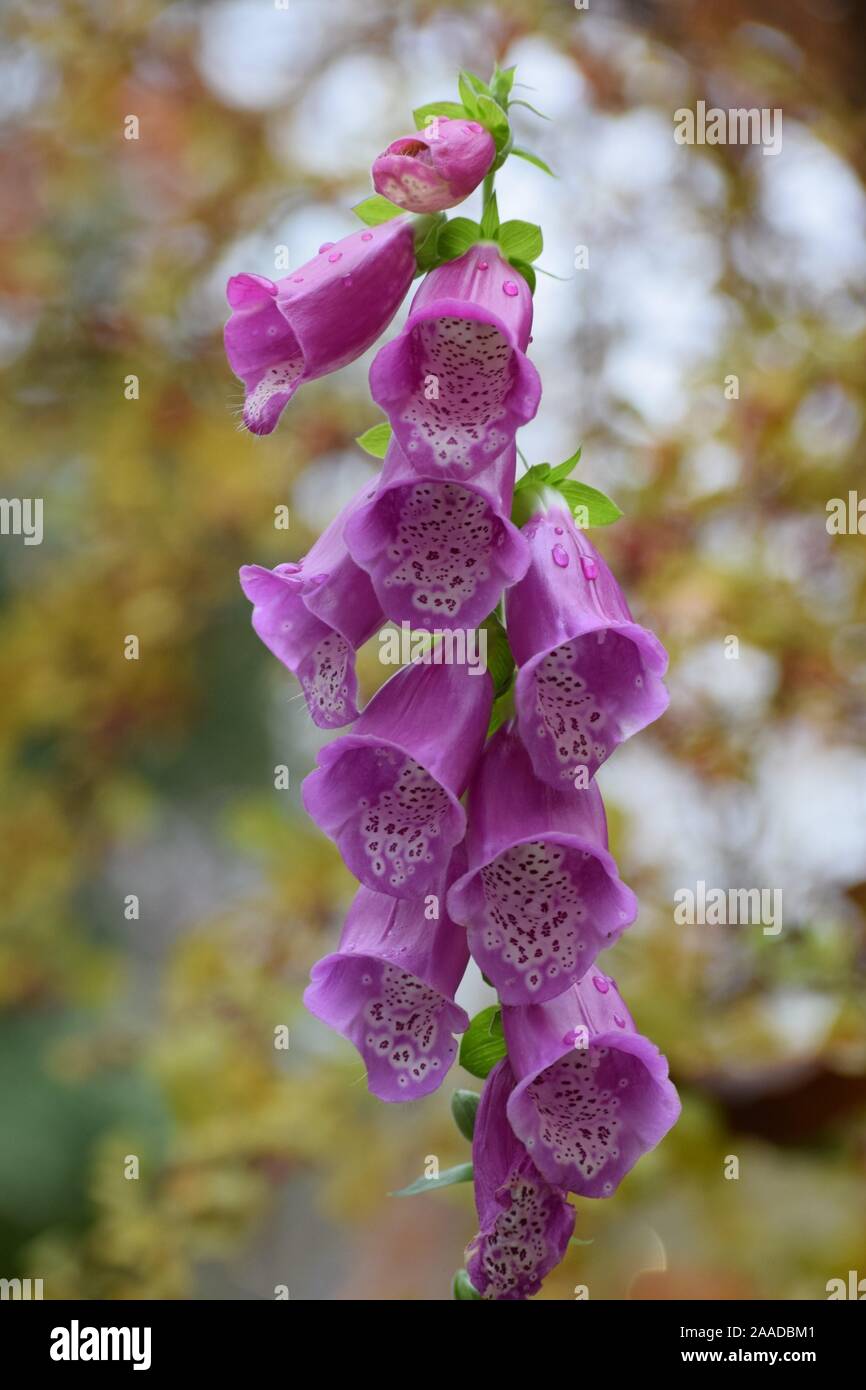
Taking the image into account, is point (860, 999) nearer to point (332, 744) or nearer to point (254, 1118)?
point (254, 1118)

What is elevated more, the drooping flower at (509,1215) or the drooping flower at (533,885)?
the drooping flower at (533,885)

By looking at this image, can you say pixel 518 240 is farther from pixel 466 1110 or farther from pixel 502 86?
pixel 466 1110

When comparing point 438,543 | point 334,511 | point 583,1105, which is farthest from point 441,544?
point 334,511

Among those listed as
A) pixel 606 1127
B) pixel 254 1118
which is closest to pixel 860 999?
pixel 254 1118

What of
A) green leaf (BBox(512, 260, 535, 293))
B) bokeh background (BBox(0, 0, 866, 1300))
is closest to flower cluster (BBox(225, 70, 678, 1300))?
green leaf (BBox(512, 260, 535, 293))

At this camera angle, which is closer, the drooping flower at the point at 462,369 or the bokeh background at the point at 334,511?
the drooping flower at the point at 462,369

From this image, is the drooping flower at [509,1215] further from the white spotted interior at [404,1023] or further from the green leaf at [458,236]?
the green leaf at [458,236]

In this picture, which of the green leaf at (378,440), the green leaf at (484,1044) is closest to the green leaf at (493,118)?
the green leaf at (378,440)
